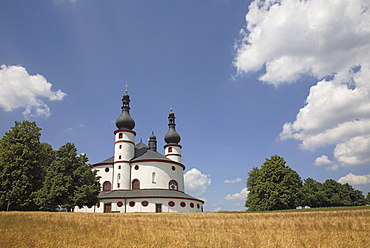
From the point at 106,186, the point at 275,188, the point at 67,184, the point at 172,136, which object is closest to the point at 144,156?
the point at 106,186

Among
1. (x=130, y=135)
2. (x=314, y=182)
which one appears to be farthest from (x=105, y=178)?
(x=314, y=182)

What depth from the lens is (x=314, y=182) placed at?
7962 centimetres

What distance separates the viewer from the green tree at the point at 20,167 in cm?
3356

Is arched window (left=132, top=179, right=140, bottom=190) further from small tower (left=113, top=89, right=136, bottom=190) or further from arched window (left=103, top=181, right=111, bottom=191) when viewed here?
arched window (left=103, top=181, right=111, bottom=191)

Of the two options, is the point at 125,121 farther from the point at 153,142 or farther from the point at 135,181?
the point at 153,142

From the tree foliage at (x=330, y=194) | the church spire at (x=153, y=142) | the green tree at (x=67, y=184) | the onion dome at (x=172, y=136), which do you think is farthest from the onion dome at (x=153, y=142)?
the tree foliage at (x=330, y=194)

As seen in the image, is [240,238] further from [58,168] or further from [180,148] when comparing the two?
[180,148]

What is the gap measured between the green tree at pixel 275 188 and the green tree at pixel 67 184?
24986 mm

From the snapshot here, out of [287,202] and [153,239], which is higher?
[287,202]

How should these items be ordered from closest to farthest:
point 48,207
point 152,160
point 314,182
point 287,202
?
point 48,207
point 287,202
point 152,160
point 314,182

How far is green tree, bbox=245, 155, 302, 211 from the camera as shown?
45219mm

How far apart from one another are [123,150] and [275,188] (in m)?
26.9

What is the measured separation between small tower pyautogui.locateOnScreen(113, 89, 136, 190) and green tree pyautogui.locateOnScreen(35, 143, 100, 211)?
17.3m

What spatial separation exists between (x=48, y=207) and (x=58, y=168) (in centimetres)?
429
